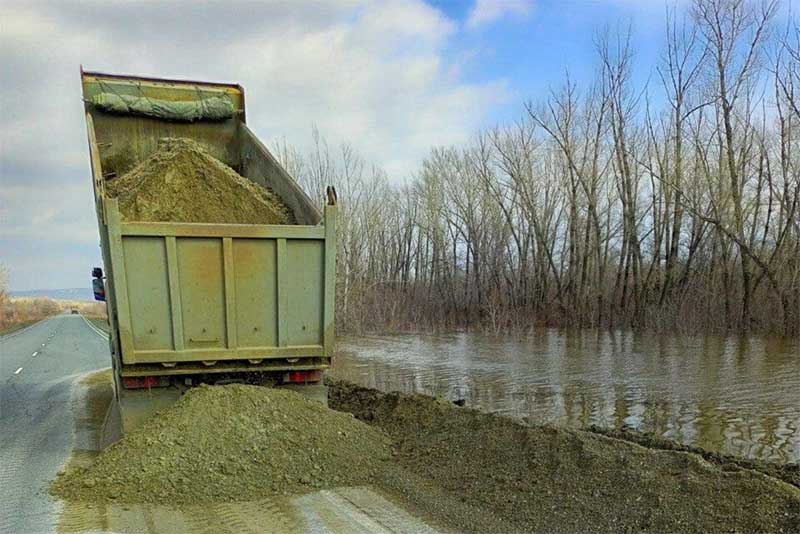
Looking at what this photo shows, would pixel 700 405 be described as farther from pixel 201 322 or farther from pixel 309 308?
pixel 201 322

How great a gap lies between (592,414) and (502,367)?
5.23 meters

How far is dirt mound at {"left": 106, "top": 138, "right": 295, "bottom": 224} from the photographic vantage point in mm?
7090

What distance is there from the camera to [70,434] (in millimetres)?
7891

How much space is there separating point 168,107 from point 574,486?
7.13 meters

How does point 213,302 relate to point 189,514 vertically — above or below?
above

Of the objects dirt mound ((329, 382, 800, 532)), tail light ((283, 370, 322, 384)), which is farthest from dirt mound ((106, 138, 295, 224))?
dirt mound ((329, 382, 800, 532))

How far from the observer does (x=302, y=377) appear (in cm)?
672

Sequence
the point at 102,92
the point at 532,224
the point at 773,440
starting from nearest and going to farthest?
1. the point at 773,440
2. the point at 102,92
3. the point at 532,224

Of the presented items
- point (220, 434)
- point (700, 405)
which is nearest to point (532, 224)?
point (700, 405)

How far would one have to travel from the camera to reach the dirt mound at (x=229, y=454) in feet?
16.7

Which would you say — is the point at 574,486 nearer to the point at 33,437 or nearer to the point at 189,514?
the point at 189,514

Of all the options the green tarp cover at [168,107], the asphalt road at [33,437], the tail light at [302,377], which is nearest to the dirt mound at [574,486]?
the tail light at [302,377]

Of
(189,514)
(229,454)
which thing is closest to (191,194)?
(229,454)

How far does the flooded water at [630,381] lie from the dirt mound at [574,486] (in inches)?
85.5
